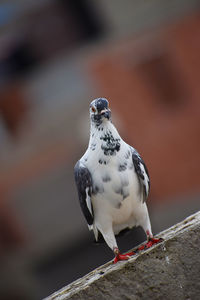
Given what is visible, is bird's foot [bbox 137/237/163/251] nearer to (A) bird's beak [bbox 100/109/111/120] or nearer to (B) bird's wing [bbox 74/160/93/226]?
(B) bird's wing [bbox 74/160/93/226]

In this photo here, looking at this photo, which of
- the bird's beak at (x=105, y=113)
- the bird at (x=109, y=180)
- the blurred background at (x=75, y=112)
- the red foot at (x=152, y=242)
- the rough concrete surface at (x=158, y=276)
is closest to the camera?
the rough concrete surface at (x=158, y=276)

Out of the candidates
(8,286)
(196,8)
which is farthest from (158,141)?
(8,286)

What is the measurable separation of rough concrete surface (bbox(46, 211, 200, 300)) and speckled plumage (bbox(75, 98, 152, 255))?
84 centimetres

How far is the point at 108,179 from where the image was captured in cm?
662

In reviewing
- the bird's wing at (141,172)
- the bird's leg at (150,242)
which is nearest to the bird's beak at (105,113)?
the bird's wing at (141,172)

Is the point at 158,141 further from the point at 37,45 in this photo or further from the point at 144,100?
the point at 37,45

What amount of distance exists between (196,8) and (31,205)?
24.4 ft

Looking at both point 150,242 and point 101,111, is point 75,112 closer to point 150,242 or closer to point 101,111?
point 101,111

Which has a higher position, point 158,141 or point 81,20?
point 81,20

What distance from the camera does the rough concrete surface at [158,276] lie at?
5.71 metres

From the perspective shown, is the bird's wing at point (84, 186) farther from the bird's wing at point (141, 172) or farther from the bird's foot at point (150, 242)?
the bird's foot at point (150, 242)

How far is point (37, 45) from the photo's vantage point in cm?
2197

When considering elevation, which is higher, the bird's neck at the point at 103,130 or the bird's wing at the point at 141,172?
the bird's neck at the point at 103,130

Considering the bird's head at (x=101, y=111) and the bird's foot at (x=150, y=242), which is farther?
the bird's head at (x=101, y=111)
